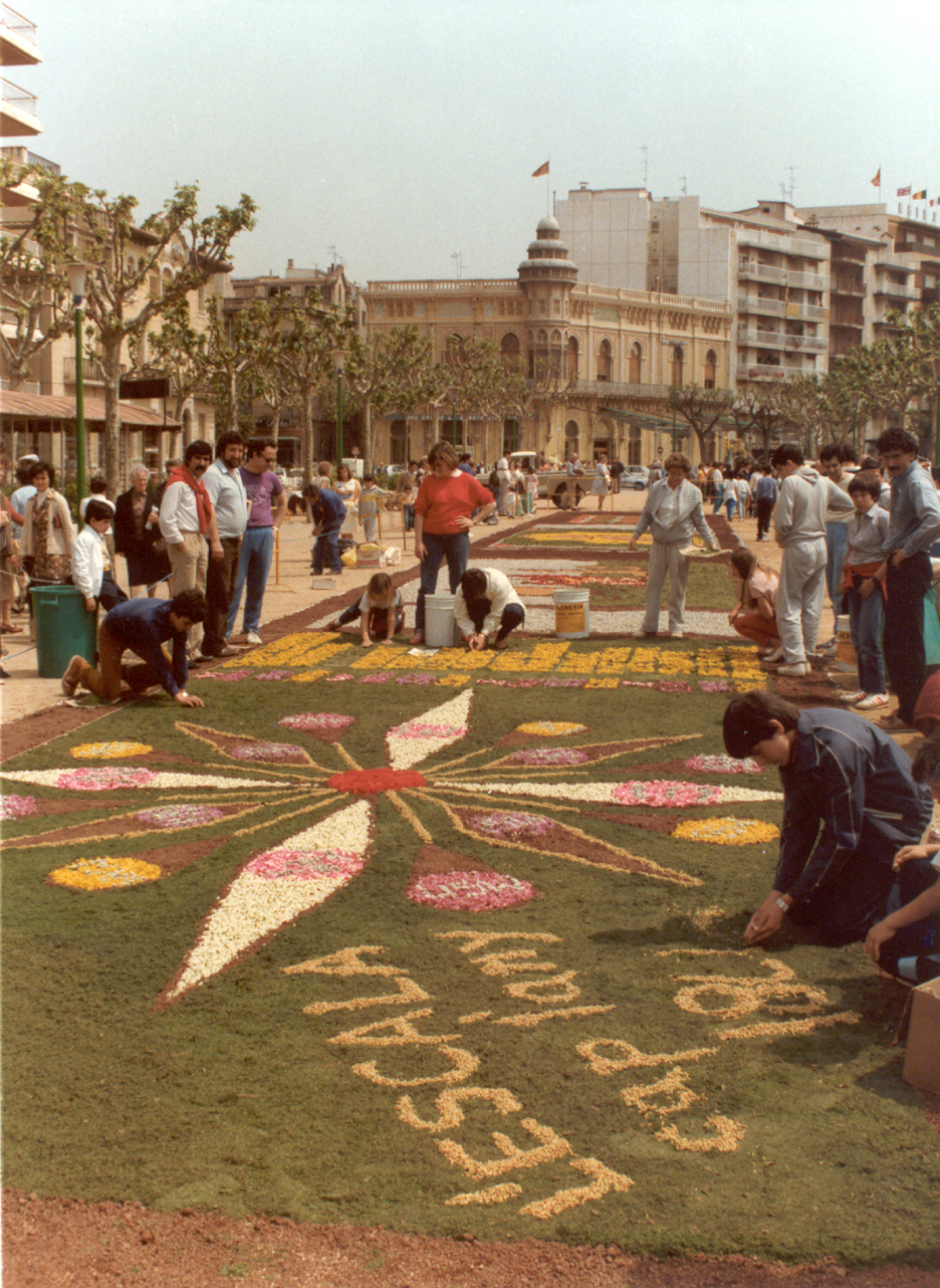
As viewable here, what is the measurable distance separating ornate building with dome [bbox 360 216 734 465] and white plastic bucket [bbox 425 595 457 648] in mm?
73944

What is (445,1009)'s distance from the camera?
4.67 metres

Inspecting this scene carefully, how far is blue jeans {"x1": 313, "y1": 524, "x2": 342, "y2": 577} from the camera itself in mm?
19344

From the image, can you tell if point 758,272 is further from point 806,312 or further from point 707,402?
point 707,402

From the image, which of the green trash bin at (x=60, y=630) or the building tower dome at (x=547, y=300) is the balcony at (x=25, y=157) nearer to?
the green trash bin at (x=60, y=630)

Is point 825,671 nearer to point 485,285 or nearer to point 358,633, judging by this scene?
point 358,633

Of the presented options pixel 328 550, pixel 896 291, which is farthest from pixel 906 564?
pixel 896 291

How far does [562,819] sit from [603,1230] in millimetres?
3717

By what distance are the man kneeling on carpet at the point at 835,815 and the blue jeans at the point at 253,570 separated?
25.9 feet

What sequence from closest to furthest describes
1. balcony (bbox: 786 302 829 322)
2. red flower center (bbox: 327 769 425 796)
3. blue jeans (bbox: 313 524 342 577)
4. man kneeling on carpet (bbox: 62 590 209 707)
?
red flower center (bbox: 327 769 425 796) < man kneeling on carpet (bbox: 62 590 209 707) < blue jeans (bbox: 313 524 342 577) < balcony (bbox: 786 302 829 322)

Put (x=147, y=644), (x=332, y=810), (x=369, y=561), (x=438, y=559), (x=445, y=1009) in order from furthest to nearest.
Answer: (x=369, y=561)
(x=438, y=559)
(x=147, y=644)
(x=332, y=810)
(x=445, y=1009)

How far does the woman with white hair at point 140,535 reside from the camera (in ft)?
38.4

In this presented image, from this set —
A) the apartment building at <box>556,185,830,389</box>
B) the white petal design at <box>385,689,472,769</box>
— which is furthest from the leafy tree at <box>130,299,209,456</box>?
the apartment building at <box>556,185,830,389</box>

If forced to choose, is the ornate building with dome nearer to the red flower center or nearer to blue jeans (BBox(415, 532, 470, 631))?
blue jeans (BBox(415, 532, 470, 631))

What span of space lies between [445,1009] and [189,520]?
670 centimetres
